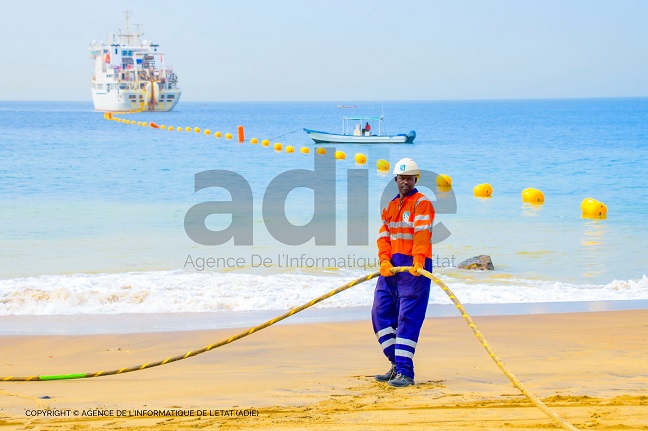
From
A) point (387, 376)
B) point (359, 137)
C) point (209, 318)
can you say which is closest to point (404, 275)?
point (387, 376)

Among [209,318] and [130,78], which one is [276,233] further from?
[130,78]

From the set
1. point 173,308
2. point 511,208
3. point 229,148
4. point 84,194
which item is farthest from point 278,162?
point 173,308

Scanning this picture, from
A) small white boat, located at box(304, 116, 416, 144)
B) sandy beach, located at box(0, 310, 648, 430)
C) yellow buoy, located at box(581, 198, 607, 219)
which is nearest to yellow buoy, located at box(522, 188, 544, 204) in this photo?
yellow buoy, located at box(581, 198, 607, 219)

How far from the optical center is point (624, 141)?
52.5m

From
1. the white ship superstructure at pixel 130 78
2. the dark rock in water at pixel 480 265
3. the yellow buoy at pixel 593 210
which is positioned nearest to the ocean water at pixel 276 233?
the dark rock in water at pixel 480 265

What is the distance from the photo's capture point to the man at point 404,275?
17.7ft

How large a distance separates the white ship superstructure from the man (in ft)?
279

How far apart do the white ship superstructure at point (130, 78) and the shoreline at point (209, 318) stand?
269ft

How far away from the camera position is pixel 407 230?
18.1ft

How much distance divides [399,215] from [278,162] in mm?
29627

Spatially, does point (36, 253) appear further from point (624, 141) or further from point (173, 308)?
point (624, 141)

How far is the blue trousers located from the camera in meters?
5.43

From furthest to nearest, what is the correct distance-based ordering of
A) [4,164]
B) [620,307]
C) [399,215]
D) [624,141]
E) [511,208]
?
[624,141] < [4,164] < [511,208] < [620,307] < [399,215]

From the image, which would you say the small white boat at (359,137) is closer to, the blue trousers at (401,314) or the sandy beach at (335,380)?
the sandy beach at (335,380)
